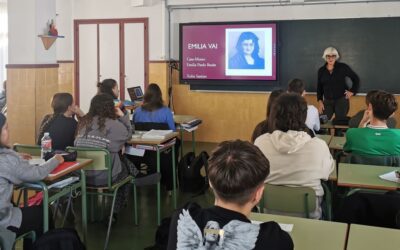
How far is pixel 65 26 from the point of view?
8953 millimetres

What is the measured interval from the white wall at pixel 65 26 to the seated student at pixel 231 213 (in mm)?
7959

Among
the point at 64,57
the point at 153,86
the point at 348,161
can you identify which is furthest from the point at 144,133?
the point at 64,57

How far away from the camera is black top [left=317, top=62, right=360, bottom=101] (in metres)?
7.20

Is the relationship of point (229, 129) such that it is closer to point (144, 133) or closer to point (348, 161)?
point (144, 133)

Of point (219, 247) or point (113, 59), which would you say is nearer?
point (219, 247)

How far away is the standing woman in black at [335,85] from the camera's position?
7206 millimetres

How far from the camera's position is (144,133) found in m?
4.88

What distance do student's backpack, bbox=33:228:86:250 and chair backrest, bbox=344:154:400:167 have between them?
6.99 ft

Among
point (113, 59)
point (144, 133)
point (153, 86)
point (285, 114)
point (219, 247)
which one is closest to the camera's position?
point (219, 247)

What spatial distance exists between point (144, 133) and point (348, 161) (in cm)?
208

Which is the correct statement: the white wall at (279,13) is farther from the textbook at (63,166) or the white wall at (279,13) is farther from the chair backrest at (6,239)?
the chair backrest at (6,239)

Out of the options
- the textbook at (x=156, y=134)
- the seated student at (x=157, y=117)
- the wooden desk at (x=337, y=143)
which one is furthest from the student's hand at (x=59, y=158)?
the wooden desk at (x=337, y=143)

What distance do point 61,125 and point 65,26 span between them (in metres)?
5.26

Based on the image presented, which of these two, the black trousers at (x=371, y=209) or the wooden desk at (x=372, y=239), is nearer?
the wooden desk at (x=372, y=239)
